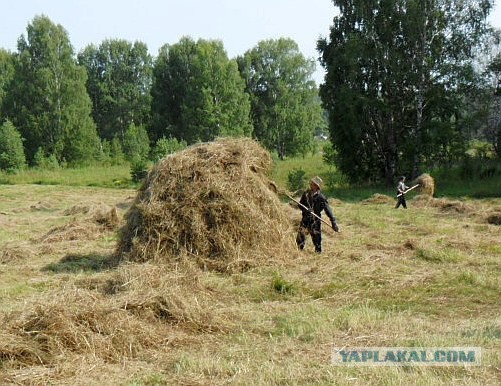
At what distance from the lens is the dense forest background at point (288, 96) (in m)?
27.0

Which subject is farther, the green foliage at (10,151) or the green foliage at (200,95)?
the green foliage at (200,95)

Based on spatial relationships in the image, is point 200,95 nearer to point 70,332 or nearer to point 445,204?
point 445,204

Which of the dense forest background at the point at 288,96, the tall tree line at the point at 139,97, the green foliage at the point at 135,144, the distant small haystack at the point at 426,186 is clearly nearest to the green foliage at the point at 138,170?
the dense forest background at the point at 288,96

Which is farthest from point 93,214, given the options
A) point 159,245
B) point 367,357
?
point 367,357

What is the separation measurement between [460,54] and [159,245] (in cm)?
2299

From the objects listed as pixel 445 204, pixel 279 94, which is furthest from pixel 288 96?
pixel 445 204

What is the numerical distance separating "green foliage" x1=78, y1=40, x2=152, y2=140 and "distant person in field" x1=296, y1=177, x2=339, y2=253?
43523 mm

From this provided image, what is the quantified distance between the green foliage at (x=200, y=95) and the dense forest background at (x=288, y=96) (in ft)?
0.35

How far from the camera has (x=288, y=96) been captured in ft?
162

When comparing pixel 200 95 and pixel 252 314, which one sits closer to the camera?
pixel 252 314

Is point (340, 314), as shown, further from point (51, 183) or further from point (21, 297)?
point (51, 183)

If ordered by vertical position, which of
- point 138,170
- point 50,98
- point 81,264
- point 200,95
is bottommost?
point 81,264

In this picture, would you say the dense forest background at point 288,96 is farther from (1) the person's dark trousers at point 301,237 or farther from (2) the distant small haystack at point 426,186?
(1) the person's dark trousers at point 301,237

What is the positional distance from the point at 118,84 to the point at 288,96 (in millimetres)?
17963
